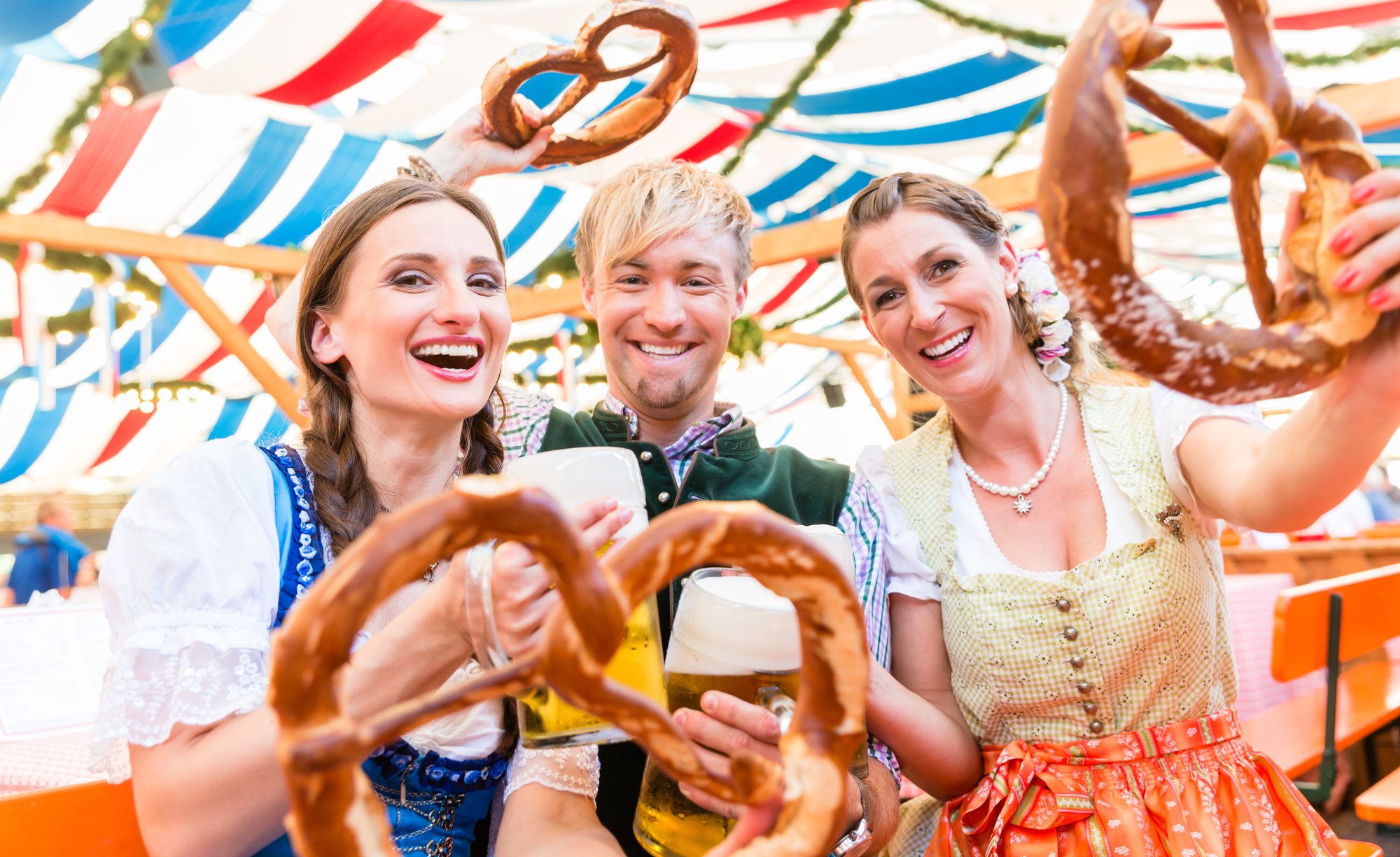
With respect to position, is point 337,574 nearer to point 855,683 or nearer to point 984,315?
point 855,683

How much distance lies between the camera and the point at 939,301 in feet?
4.53

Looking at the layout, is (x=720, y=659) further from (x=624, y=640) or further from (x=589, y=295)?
(x=589, y=295)

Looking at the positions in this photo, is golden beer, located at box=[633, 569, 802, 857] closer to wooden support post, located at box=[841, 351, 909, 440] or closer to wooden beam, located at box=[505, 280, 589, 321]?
wooden beam, located at box=[505, 280, 589, 321]

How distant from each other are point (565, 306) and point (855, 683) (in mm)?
6440

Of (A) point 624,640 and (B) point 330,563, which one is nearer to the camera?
(A) point 624,640

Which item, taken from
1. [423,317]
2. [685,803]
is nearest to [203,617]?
[423,317]

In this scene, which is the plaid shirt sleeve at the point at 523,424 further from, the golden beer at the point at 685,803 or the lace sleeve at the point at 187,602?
the golden beer at the point at 685,803

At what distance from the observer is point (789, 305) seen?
9812 millimetres

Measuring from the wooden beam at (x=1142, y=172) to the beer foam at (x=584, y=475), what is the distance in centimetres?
238

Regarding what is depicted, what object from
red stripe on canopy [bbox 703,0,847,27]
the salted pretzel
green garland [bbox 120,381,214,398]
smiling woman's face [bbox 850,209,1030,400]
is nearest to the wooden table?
red stripe on canopy [bbox 703,0,847,27]

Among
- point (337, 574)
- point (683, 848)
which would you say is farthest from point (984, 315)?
point (337, 574)

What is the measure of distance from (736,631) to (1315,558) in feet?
15.2

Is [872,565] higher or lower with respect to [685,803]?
higher

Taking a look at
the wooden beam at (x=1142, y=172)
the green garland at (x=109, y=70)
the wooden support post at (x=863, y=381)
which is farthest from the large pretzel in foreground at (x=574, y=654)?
the wooden support post at (x=863, y=381)
